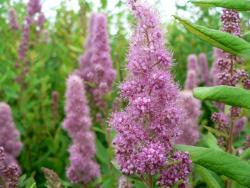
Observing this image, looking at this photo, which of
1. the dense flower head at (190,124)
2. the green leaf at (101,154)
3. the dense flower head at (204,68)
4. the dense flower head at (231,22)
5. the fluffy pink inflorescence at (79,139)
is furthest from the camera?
the dense flower head at (204,68)

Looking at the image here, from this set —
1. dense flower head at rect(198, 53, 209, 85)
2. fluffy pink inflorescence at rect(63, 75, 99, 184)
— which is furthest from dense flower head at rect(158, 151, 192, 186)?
dense flower head at rect(198, 53, 209, 85)

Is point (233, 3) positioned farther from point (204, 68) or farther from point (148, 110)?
point (204, 68)

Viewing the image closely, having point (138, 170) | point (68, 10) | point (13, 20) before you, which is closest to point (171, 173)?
point (138, 170)

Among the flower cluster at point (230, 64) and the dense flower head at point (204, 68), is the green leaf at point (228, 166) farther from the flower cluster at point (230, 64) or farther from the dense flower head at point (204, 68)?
the dense flower head at point (204, 68)

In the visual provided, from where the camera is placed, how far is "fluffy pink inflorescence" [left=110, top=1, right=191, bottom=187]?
162 centimetres

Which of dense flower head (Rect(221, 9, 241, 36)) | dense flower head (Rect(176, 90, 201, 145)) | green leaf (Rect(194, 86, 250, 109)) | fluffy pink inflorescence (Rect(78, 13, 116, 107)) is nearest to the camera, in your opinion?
green leaf (Rect(194, 86, 250, 109))

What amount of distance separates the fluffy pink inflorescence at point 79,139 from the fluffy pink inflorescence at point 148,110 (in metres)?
1.22

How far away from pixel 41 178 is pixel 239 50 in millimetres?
2096

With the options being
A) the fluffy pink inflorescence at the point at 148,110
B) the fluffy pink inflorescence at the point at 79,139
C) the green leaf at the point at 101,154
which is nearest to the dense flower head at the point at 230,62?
the fluffy pink inflorescence at the point at 148,110

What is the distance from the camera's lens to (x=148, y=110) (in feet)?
5.33

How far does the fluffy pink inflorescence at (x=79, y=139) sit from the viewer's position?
2.88m

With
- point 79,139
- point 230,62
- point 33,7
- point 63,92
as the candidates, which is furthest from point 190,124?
point 33,7

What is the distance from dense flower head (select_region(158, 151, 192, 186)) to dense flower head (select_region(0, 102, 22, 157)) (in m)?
1.51

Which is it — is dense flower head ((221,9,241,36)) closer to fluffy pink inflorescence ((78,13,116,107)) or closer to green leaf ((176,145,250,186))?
green leaf ((176,145,250,186))
